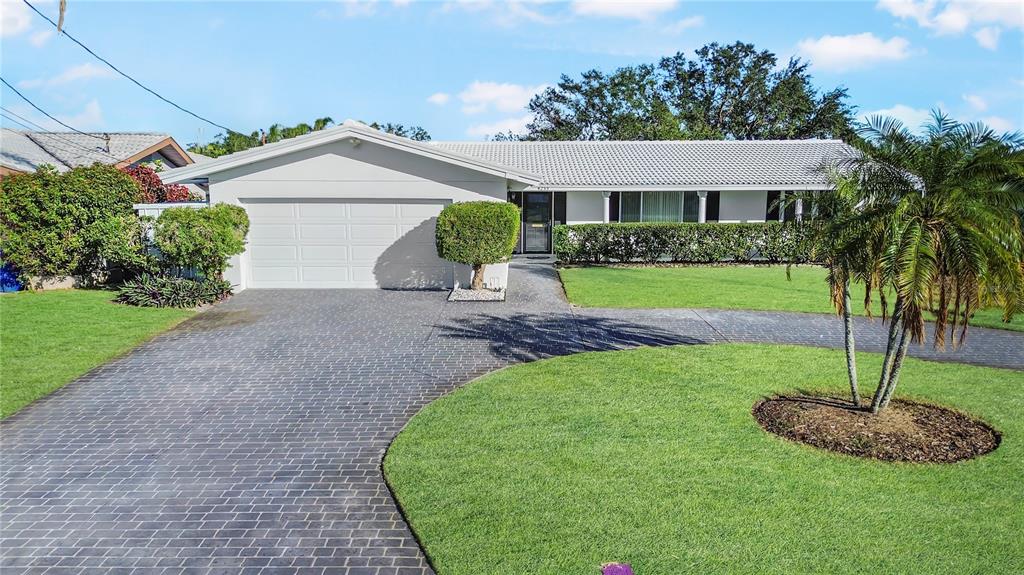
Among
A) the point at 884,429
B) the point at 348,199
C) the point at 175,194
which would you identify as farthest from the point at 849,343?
the point at 175,194

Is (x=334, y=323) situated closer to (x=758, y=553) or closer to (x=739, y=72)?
(x=758, y=553)

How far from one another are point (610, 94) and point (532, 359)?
35188 millimetres

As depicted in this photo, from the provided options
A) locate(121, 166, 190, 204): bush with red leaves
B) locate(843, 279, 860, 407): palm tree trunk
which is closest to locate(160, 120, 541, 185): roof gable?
locate(121, 166, 190, 204): bush with red leaves

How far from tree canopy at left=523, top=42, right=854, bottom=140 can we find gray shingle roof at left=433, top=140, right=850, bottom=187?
1321 centimetres

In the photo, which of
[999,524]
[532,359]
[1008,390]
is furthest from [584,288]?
[999,524]

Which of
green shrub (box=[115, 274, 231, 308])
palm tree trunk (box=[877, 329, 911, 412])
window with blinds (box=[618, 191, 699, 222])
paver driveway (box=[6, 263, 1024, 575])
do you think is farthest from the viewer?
window with blinds (box=[618, 191, 699, 222])

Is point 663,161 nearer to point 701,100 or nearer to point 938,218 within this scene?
point 938,218

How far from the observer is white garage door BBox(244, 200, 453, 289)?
15773mm

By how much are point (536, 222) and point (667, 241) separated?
4887 millimetres

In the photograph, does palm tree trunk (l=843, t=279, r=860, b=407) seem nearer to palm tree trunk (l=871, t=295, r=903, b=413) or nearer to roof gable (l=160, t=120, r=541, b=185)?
palm tree trunk (l=871, t=295, r=903, b=413)

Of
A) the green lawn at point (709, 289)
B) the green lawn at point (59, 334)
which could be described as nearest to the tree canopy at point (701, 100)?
the green lawn at point (709, 289)

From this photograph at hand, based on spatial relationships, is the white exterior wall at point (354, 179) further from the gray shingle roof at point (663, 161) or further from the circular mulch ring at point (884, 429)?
the circular mulch ring at point (884, 429)

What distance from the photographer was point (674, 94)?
146ft

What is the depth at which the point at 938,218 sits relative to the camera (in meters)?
6.27
